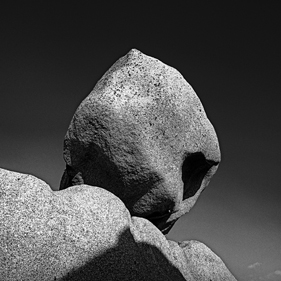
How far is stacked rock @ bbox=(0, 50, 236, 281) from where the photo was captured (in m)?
4.68

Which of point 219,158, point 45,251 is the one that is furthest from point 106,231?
point 219,158

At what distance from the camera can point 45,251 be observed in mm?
4645

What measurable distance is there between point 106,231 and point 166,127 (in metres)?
1.73

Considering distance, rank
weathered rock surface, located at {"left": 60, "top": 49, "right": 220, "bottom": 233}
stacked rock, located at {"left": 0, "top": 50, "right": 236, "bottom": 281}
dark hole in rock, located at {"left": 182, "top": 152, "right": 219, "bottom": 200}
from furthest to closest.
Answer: dark hole in rock, located at {"left": 182, "top": 152, "right": 219, "bottom": 200}, weathered rock surface, located at {"left": 60, "top": 49, "right": 220, "bottom": 233}, stacked rock, located at {"left": 0, "top": 50, "right": 236, "bottom": 281}

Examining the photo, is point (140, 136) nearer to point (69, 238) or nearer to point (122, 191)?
point (122, 191)

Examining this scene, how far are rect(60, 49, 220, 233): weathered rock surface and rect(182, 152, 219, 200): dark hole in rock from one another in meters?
0.03

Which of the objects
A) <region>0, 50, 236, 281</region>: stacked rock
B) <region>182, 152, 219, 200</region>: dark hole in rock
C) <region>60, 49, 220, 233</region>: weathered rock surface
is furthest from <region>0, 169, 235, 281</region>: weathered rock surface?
<region>182, 152, 219, 200</region>: dark hole in rock

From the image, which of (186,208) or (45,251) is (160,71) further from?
(45,251)

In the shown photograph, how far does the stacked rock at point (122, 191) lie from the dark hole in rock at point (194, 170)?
0.06 feet

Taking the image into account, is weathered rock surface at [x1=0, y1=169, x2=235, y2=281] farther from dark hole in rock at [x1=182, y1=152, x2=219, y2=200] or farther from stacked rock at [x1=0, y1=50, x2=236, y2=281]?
dark hole in rock at [x1=182, y1=152, x2=219, y2=200]

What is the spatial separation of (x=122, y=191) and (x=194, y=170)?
4.57ft

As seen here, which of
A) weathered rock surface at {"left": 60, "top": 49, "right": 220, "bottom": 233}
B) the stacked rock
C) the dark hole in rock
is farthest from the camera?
the dark hole in rock

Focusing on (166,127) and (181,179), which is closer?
(166,127)

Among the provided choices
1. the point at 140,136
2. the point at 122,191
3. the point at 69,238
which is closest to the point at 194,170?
the point at 122,191
